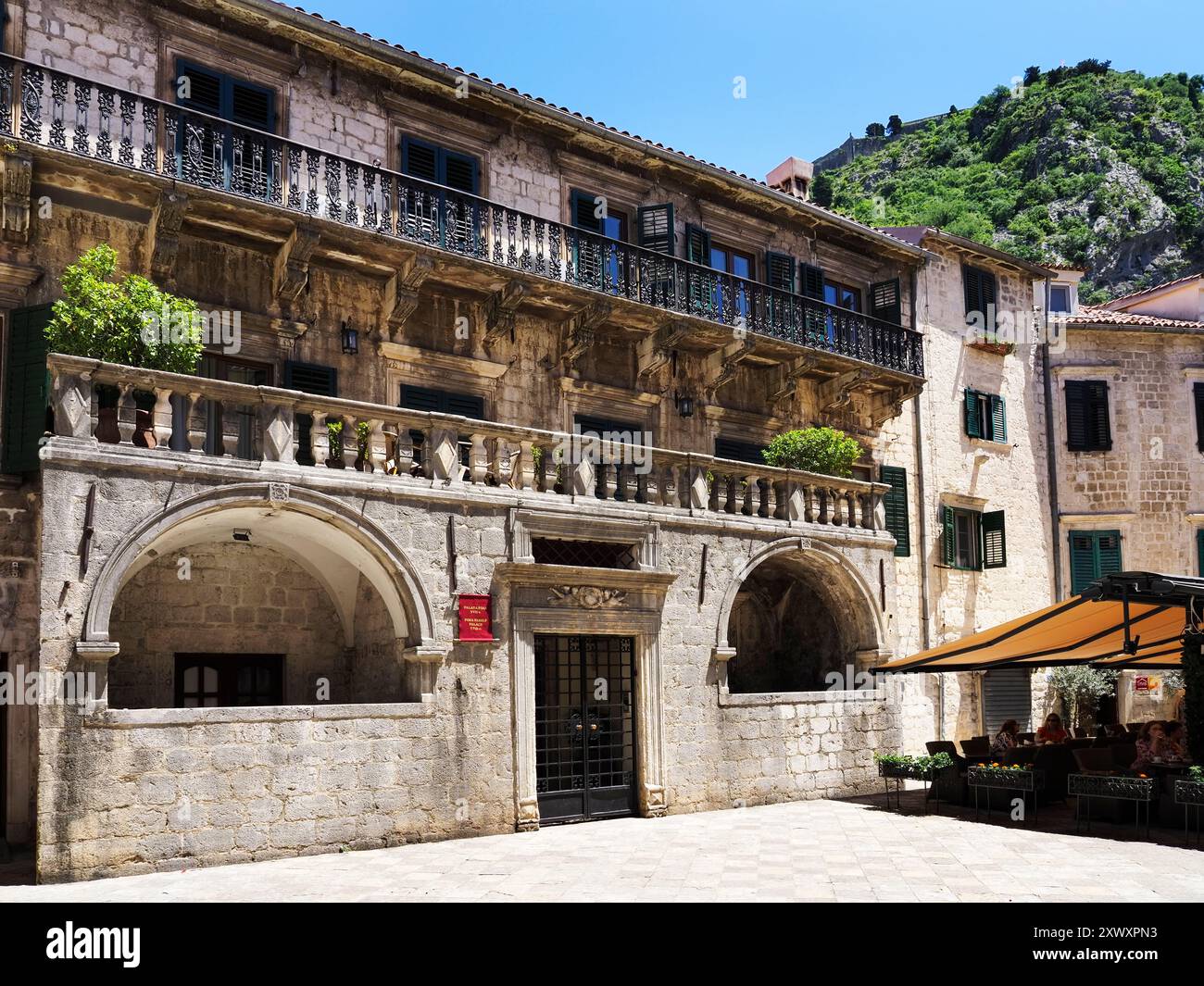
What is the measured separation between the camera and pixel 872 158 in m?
75.8

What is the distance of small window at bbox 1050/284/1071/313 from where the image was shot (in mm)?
26312

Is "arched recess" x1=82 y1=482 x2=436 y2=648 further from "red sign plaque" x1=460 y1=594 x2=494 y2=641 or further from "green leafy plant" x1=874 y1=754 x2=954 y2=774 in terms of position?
"green leafy plant" x1=874 y1=754 x2=954 y2=774

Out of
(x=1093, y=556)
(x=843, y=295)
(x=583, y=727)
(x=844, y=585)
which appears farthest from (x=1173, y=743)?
(x=1093, y=556)

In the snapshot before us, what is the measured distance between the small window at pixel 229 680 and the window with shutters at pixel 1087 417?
17728 mm

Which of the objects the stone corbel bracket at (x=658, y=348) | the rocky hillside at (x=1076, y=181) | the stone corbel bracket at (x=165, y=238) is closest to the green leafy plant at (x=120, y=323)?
the stone corbel bracket at (x=165, y=238)

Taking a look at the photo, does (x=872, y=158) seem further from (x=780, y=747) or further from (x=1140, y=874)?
(x=1140, y=874)

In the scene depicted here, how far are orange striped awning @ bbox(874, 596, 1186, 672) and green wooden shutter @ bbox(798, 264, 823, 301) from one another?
7.88 meters

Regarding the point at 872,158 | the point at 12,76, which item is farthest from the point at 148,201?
the point at 872,158

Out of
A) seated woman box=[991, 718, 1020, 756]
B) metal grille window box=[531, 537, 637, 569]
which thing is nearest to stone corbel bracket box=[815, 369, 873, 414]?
seated woman box=[991, 718, 1020, 756]

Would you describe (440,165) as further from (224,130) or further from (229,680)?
(229,680)

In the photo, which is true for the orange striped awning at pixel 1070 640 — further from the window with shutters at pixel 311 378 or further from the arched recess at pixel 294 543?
the window with shutters at pixel 311 378

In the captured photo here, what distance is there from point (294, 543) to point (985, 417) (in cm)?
1502

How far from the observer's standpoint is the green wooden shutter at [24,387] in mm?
12289

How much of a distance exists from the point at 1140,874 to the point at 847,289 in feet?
45.2
